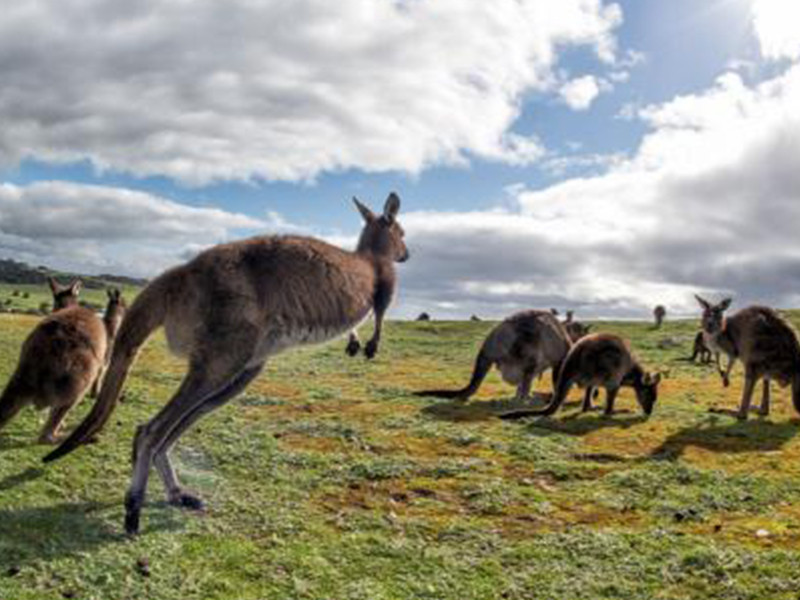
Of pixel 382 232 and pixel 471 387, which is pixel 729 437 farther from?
pixel 382 232

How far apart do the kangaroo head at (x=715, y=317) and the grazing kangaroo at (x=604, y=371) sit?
3469 mm

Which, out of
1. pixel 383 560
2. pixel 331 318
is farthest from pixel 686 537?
pixel 331 318

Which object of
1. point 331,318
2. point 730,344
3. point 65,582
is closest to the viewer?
point 65,582

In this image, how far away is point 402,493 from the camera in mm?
10969

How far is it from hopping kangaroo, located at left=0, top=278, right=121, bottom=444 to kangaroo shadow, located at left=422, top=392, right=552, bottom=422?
26.4ft

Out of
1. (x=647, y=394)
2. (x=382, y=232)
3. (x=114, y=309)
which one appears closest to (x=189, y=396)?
(x=382, y=232)

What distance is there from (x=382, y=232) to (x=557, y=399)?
7.28m

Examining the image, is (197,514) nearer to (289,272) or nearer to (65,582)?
(65,582)

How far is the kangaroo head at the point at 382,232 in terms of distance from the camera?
12.7 m

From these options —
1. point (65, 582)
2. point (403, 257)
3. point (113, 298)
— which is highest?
point (403, 257)

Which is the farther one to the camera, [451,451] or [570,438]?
[570,438]

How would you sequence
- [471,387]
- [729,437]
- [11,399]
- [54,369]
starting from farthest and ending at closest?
[471,387] < [729,437] < [54,369] < [11,399]

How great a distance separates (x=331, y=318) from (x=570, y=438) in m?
7.39

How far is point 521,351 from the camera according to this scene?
69.2ft
